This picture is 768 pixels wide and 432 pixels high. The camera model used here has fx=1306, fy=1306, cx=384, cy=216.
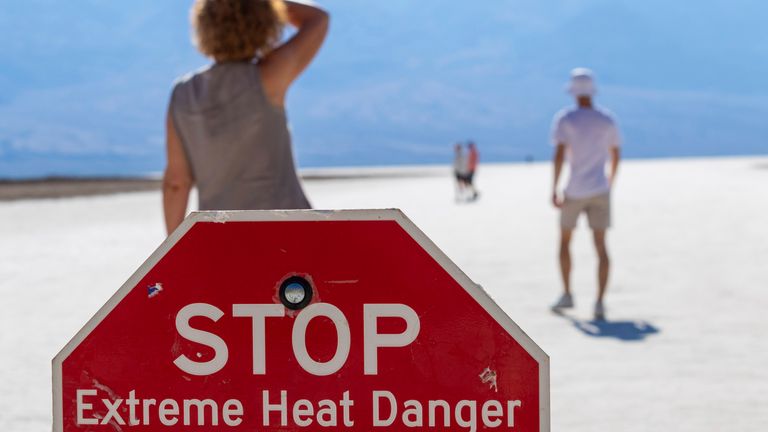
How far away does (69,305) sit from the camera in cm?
899

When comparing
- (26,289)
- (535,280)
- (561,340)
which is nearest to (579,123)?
(561,340)

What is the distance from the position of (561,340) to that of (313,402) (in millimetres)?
5124

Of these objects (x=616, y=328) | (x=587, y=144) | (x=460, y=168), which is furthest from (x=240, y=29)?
(x=460, y=168)

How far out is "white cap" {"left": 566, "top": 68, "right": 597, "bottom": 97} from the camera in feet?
27.2

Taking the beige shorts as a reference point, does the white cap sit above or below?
above

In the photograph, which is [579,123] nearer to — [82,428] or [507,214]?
[82,428]

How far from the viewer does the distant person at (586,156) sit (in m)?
8.29

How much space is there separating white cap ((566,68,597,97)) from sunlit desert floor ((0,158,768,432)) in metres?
1.42

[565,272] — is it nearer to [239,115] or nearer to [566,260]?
[566,260]

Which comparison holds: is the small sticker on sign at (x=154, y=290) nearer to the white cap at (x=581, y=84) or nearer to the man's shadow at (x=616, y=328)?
the man's shadow at (x=616, y=328)

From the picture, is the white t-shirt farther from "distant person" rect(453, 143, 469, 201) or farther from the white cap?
"distant person" rect(453, 143, 469, 201)

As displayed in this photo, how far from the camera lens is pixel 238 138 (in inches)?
141

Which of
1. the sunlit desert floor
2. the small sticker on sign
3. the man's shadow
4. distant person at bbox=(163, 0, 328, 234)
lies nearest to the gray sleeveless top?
distant person at bbox=(163, 0, 328, 234)

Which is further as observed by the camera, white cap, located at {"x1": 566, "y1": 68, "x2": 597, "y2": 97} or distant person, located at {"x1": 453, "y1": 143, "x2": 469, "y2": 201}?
distant person, located at {"x1": 453, "y1": 143, "x2": 469, "y2": 201}
